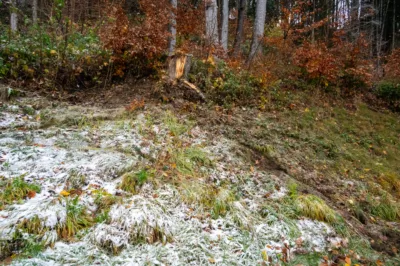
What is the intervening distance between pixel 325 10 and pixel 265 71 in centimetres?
1261

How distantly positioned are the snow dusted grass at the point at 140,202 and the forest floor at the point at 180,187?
0.05ft

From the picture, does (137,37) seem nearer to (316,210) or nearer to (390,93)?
(316,210)

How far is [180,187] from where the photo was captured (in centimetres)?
379

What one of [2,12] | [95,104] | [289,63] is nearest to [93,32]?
[95,104]

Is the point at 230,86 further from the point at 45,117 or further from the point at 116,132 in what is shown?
the point at 45,117

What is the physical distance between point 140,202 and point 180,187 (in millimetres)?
694

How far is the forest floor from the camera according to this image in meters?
2.84

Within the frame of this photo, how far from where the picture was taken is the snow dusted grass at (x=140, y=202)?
9.08ft

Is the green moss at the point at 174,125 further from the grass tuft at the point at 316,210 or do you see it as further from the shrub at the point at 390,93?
the shrub at the point at 390,93

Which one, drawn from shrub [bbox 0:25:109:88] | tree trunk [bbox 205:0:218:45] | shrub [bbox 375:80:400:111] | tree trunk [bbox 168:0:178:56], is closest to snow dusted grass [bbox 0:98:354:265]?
shrub [bbox 0:25:109:88]

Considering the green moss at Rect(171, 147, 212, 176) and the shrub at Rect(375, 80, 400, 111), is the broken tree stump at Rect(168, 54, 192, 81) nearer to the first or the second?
the green moss at Rect(171, 147, 212, 176)

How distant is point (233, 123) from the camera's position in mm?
6234

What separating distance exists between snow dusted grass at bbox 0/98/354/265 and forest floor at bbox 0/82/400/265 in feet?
0.05

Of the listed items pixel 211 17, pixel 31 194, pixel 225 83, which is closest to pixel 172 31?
pixel 225 83
